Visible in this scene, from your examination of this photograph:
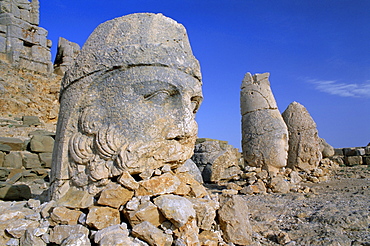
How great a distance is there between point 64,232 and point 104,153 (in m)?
0.66

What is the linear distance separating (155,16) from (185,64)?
608 mm

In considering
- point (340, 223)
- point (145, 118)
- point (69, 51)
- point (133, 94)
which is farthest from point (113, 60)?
point (69, 51)

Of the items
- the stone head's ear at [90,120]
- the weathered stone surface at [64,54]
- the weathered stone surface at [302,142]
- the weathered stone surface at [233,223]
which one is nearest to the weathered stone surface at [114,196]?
the stone head's ear at [90,120]

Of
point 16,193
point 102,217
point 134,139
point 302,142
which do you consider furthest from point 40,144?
point 302,142

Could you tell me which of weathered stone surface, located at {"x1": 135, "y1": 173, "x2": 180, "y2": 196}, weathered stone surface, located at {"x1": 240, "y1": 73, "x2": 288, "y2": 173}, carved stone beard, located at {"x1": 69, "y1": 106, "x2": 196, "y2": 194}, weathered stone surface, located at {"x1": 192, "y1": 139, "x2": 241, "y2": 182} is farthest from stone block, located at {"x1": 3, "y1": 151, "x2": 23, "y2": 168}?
weathered stone surface, located at {"x1": 135, "y1": 173, "x2": 180, "y2": 196}

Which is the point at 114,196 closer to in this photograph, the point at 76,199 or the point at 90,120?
the point at 76,199

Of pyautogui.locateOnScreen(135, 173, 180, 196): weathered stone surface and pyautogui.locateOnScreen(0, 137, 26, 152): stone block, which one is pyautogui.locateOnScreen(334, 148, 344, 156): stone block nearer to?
pyautogui.locateOnScreen(0, 137, 26, 152): stone block

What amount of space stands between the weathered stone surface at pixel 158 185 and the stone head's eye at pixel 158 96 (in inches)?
25.7

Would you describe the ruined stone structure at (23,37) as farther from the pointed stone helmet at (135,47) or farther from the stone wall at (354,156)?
the stone wall at (354,156)

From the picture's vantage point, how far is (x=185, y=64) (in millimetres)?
2764

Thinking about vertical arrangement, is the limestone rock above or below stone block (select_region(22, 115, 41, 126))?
below

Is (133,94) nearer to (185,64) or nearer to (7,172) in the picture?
(185,64)

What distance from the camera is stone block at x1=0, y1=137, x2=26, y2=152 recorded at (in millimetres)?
7919

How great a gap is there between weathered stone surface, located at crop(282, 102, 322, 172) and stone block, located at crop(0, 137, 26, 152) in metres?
8.05
